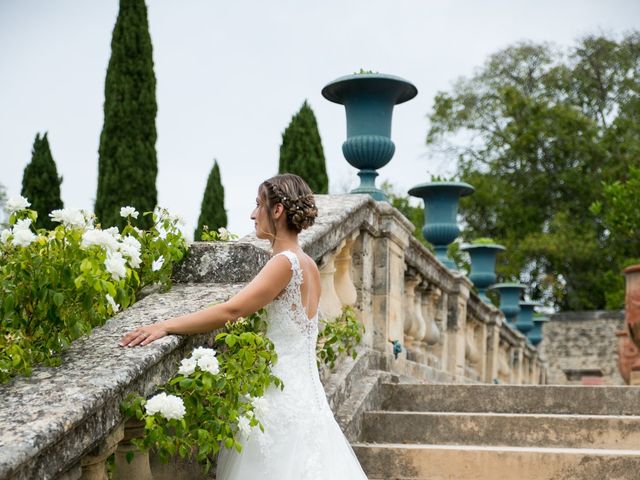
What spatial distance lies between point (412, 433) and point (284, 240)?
6.18ft

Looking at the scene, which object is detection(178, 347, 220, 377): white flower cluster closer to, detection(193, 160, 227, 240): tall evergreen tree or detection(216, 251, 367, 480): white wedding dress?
detection(216, 251, 367, 480): white wedding dress

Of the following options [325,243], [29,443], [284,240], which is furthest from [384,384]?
[29,443]

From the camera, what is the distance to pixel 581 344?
1062 inches

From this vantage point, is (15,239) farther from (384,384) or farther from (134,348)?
(384,384)

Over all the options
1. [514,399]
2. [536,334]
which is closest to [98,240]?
[514,399]

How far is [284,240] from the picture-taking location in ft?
9.96

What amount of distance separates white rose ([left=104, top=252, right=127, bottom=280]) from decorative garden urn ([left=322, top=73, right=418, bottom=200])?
3.35 m

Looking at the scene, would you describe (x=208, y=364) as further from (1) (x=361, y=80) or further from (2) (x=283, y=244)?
(1) (x=361, y=80)

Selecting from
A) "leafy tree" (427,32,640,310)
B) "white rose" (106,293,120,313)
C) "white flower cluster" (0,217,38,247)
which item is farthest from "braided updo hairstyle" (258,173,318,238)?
"leafy tree" (427,32,640,310)

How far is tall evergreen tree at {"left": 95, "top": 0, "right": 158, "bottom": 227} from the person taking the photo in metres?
15.6

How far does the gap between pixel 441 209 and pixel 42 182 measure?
9.74 meters

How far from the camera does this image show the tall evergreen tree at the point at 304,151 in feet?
63.3

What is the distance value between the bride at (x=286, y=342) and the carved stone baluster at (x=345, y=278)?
1.86m

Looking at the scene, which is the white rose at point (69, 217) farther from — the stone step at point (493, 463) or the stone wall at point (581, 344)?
the stone wall at point (581, 344)
